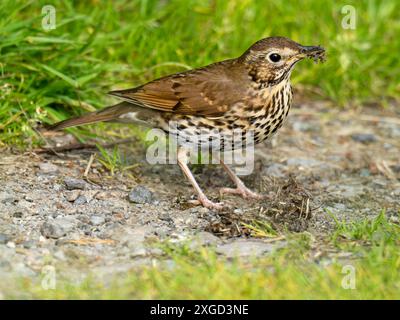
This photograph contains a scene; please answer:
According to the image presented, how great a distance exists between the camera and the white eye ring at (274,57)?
19.4 feet

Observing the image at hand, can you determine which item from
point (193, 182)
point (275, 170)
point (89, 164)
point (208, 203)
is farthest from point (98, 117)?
point (275, 170)

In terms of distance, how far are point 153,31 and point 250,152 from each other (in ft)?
5.25

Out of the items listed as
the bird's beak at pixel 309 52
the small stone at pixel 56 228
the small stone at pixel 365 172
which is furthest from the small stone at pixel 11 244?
the small stone at pixel 365 172

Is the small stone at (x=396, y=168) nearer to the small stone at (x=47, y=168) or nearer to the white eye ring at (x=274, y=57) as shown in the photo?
the white eye ring at (x=274, y=57)

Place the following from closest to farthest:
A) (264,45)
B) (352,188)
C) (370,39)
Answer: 1. (264,45)
2. (352,188)
3. (370,39)

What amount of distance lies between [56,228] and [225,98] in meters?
1.67

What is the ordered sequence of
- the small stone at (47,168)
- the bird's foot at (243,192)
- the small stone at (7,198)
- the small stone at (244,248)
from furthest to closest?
the bird's foot at (243,192) → the small stone at (47,168) → the small stone at (7,198) → the small stone at (244,248)

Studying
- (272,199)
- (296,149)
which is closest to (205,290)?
(272,199)

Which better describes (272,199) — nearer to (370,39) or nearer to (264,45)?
(264,45)

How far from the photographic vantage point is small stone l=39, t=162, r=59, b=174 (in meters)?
6.17

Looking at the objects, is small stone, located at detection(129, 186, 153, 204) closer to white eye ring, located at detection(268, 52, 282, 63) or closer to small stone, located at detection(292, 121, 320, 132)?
white eye ring, located at detection(268, 52, 282, 63)

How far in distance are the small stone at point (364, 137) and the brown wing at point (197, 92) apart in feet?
6.49

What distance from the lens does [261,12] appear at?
28.0 feet

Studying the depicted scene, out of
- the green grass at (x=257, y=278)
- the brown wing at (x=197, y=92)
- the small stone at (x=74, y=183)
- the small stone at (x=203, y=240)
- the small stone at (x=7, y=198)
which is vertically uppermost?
the brown wing at (x=197, y=92)
